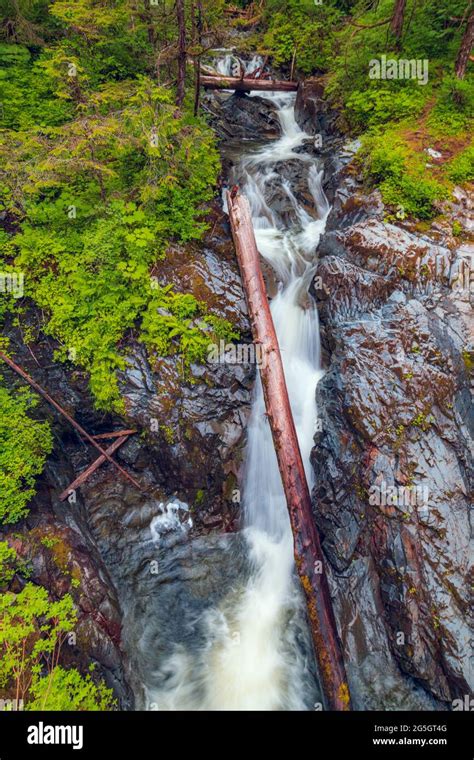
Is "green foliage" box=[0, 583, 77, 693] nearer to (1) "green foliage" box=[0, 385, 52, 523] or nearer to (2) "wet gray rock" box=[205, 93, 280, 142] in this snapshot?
(1) "green foliage" box=[0, 385, 52, 523]

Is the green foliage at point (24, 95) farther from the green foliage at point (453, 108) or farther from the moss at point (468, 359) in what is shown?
the moss at point (468, 359)

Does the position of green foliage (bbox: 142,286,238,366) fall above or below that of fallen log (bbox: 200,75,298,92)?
below

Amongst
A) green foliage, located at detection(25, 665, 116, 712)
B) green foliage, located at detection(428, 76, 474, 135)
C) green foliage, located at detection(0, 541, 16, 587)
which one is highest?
green foliage, located at detection(428, 76, 474, 135)

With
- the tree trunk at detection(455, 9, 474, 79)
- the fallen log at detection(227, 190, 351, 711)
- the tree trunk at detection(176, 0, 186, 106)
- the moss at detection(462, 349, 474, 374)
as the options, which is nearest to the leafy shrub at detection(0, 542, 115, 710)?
the fallen log at detection(227, 190, 351, 711)

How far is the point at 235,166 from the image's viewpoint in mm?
10219

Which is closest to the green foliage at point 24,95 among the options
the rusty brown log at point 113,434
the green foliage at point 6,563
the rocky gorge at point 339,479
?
the rocky gorge at point 339,479

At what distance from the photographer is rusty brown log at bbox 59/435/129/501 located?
245 inches

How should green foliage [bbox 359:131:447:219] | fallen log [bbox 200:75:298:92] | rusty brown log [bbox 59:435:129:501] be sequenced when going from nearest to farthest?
rusty brown log [bbox 59:435:129:501]
green foliage [bbox 359:131:447:219]
fallen log [bbox 200:75:298:92]

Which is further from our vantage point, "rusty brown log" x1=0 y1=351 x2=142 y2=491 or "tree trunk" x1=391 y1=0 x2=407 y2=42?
"tree trunk" x1=391 y1=0 x2=407 y2=42

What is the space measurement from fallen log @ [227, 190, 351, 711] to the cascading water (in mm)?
695

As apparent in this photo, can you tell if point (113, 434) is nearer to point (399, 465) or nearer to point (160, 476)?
point (160, 476)

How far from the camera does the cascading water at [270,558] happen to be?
5.17m

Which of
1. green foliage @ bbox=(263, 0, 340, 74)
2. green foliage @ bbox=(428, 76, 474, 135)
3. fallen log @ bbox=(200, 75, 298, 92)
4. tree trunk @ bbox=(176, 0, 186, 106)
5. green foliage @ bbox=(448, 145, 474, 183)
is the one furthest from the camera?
fallen log @ bbox=(200, 75, 298, 92)
